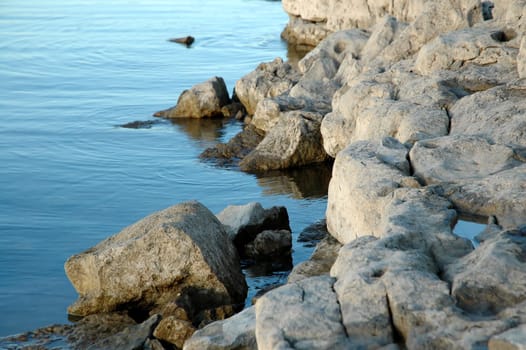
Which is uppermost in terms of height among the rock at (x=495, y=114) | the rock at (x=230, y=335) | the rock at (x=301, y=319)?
the rock at (x=495, y=114)

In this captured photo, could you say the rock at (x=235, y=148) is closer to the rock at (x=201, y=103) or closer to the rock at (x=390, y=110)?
the rock at (x=390, y=110)

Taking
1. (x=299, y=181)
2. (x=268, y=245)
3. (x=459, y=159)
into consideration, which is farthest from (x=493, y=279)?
(x=299, y=181)

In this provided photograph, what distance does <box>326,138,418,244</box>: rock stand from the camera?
368 inches

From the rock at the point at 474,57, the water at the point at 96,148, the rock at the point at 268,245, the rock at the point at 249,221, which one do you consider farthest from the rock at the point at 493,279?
the rock at the point at 474,57

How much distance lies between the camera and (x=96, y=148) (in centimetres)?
1841

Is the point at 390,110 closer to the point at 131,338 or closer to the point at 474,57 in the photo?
the point at 474,57

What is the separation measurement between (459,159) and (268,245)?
3040 millimetres

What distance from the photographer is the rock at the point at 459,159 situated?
9516 millimetres

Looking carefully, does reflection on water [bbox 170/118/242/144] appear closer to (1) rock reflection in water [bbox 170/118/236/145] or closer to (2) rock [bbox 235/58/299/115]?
(1) rock reflection in water [bbox 170/118/236/145]

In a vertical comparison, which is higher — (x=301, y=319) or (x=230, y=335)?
(x=301, y=319)

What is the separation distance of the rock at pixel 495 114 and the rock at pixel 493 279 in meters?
3.58

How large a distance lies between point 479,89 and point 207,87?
9.08 metres

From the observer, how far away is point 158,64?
28.8 m

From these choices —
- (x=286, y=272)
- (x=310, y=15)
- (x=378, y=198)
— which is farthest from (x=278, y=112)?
(x=310, y=15)
